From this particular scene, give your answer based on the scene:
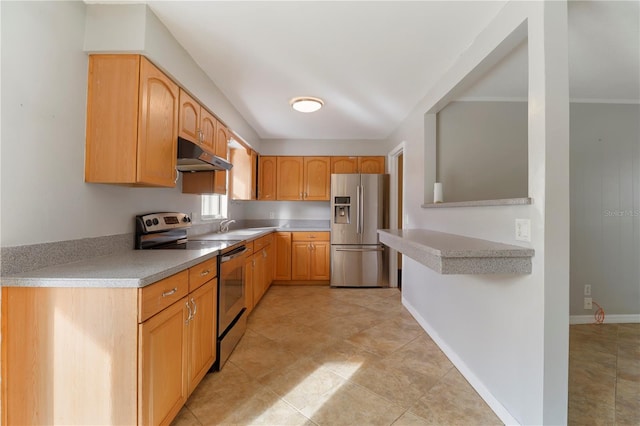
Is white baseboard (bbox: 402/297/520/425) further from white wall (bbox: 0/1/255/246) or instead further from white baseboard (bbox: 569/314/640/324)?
white wall (bbox: 0/1/255/246)

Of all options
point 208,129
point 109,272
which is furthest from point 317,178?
point 109,272

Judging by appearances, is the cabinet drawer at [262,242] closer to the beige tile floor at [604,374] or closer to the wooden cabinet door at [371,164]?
the wooden cabinet door at [371,164]

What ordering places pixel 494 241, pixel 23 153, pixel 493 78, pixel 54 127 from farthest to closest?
pixel 493 78, pixel 494 241, pixel 54 127, pixel 23 153

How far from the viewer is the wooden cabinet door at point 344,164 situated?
4.38m

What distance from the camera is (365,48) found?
1.96 meters

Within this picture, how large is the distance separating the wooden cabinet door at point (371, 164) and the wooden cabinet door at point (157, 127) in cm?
303

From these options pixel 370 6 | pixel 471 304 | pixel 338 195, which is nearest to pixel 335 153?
pixel 338 195

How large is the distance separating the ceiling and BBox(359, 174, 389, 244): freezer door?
1199 millimetres

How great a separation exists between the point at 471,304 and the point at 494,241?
0.56 meters

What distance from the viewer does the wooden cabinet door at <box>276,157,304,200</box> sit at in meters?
4.40

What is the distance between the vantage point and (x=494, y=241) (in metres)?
1.55

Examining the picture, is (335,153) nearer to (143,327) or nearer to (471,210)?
(471,210)

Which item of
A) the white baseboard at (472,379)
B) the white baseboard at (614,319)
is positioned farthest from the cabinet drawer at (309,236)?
the white baseboard at (614,319)

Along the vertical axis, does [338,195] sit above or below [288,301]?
above
